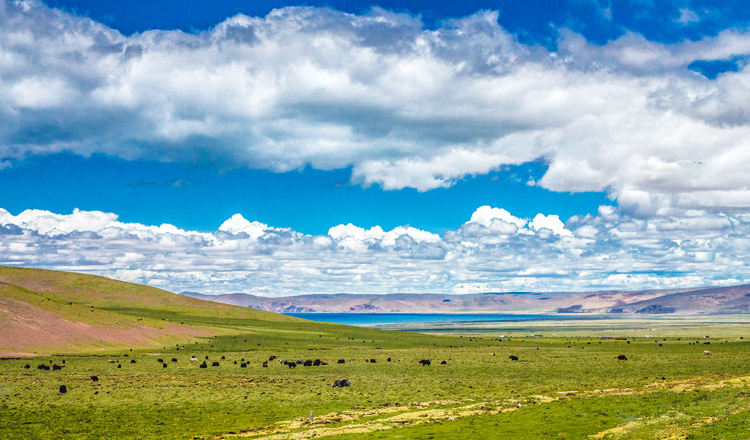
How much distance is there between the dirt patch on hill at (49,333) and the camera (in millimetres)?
103188

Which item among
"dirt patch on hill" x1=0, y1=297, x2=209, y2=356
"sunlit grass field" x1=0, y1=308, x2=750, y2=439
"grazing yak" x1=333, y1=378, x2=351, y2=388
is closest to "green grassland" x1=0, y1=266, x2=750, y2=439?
"sunlit grass field" x1=0, y1=308, x2=750, y2=439

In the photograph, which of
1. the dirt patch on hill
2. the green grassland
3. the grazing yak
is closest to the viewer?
the green grassland

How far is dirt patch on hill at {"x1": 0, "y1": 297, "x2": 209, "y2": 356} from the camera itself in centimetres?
10319

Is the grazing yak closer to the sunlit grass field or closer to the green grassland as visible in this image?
the green grassland

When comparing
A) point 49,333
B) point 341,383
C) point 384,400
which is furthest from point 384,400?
point 49,333

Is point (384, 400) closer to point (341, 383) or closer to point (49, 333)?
point (341, 383)

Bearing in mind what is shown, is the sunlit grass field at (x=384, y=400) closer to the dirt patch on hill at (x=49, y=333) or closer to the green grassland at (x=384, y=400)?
the green grassland at (x=384, y=400)

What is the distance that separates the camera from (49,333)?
111 metres

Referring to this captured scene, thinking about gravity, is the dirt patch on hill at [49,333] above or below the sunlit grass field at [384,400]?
above

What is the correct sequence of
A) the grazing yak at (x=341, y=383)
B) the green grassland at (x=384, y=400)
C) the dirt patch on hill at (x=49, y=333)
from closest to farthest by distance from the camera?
1. the green grassland at (x=384, y=400)
2. the grazing yak at (x=341, y=383)
3. the dirt patch on hill at (x=49, y=333)

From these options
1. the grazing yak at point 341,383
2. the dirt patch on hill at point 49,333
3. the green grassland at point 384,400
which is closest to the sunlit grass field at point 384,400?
the green grassland at point 384,400

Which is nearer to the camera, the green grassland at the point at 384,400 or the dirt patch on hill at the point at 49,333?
the green grassland at the point at 384,400

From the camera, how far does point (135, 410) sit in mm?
45438

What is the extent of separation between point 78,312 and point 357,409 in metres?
108
